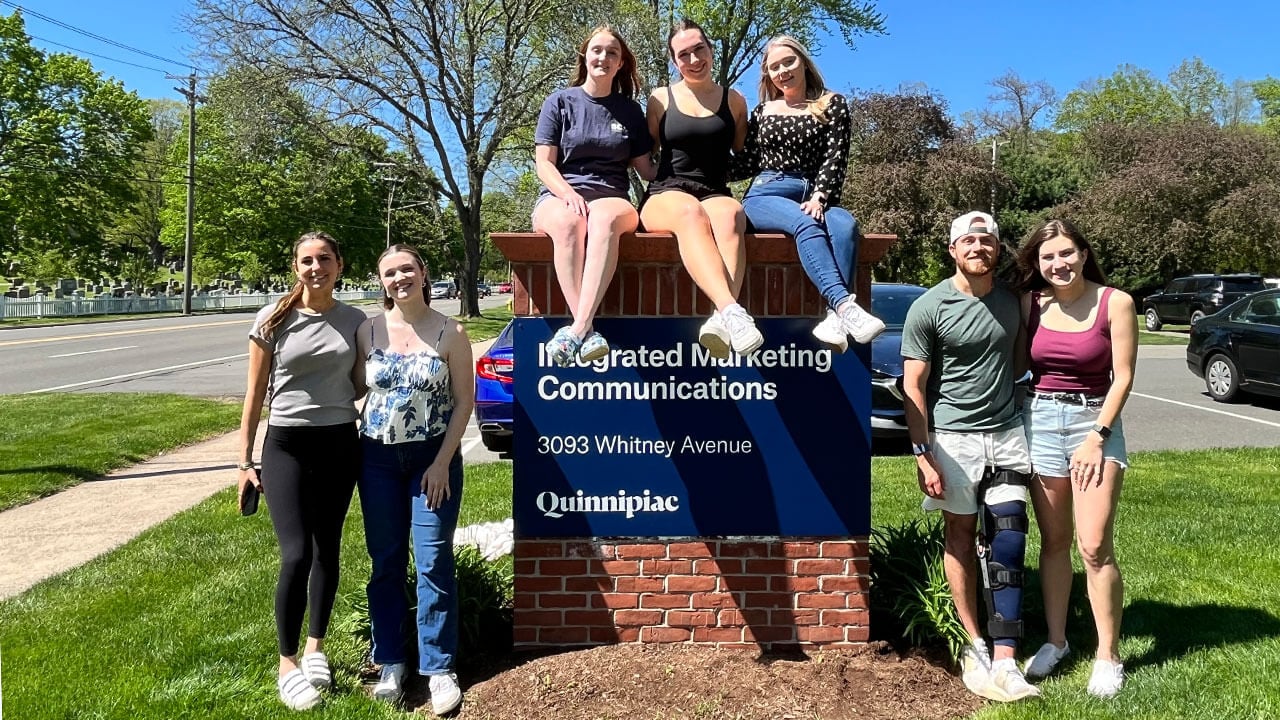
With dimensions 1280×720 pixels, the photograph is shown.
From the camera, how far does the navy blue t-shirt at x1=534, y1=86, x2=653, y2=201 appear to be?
3428mm

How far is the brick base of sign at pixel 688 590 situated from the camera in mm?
3629

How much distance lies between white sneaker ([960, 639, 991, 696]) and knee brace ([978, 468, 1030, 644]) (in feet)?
0.34

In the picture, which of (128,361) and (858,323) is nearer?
(858,323)

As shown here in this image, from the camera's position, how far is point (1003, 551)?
3.30m

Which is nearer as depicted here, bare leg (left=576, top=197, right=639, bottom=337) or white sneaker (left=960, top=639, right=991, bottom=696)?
bare leg (left=576, top=197, right=639, bottom=337)

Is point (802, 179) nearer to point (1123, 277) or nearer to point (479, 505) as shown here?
point (479, 505)

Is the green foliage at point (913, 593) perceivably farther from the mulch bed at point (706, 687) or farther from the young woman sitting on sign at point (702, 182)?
the young woman sitting on sign at point (702, 182)

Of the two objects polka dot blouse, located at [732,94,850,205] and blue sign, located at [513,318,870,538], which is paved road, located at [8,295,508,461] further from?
polka dot blouse, located at [732,94,850,205]

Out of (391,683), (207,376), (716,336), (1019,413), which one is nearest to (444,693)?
(391,683)

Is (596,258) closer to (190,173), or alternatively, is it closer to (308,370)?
(308,370)

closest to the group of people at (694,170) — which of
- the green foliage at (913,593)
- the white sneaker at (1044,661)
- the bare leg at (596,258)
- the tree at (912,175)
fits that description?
the bare leg at (596,258)

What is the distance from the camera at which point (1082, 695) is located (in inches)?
127

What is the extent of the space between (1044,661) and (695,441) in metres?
1.59

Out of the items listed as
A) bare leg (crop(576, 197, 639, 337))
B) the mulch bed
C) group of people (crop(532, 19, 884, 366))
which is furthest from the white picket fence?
bare leg (crop(576, 197, 639, 337))
